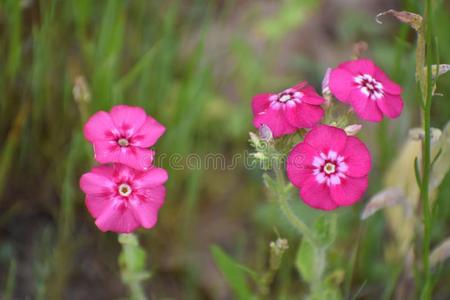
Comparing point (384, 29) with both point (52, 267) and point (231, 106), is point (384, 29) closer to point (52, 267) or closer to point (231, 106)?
point (231, 106)

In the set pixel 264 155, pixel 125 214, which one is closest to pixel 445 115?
pixel 264 155

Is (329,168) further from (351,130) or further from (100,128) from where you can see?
(100,128)

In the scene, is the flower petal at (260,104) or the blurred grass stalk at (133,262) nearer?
the flower petal at (260,104)

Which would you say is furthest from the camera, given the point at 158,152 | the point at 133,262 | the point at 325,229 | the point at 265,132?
the point at 158,152

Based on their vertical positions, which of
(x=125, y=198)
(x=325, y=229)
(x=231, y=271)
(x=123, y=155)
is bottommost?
(x=231, y=271)

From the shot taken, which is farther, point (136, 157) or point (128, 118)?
point (128, 118)

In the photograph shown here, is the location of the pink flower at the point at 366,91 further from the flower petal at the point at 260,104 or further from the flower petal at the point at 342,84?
the flower petal at the point at 260,104

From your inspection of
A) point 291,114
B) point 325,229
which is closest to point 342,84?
point 291,114

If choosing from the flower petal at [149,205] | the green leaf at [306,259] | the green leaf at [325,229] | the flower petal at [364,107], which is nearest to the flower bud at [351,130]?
the flower petal at [364,107]
